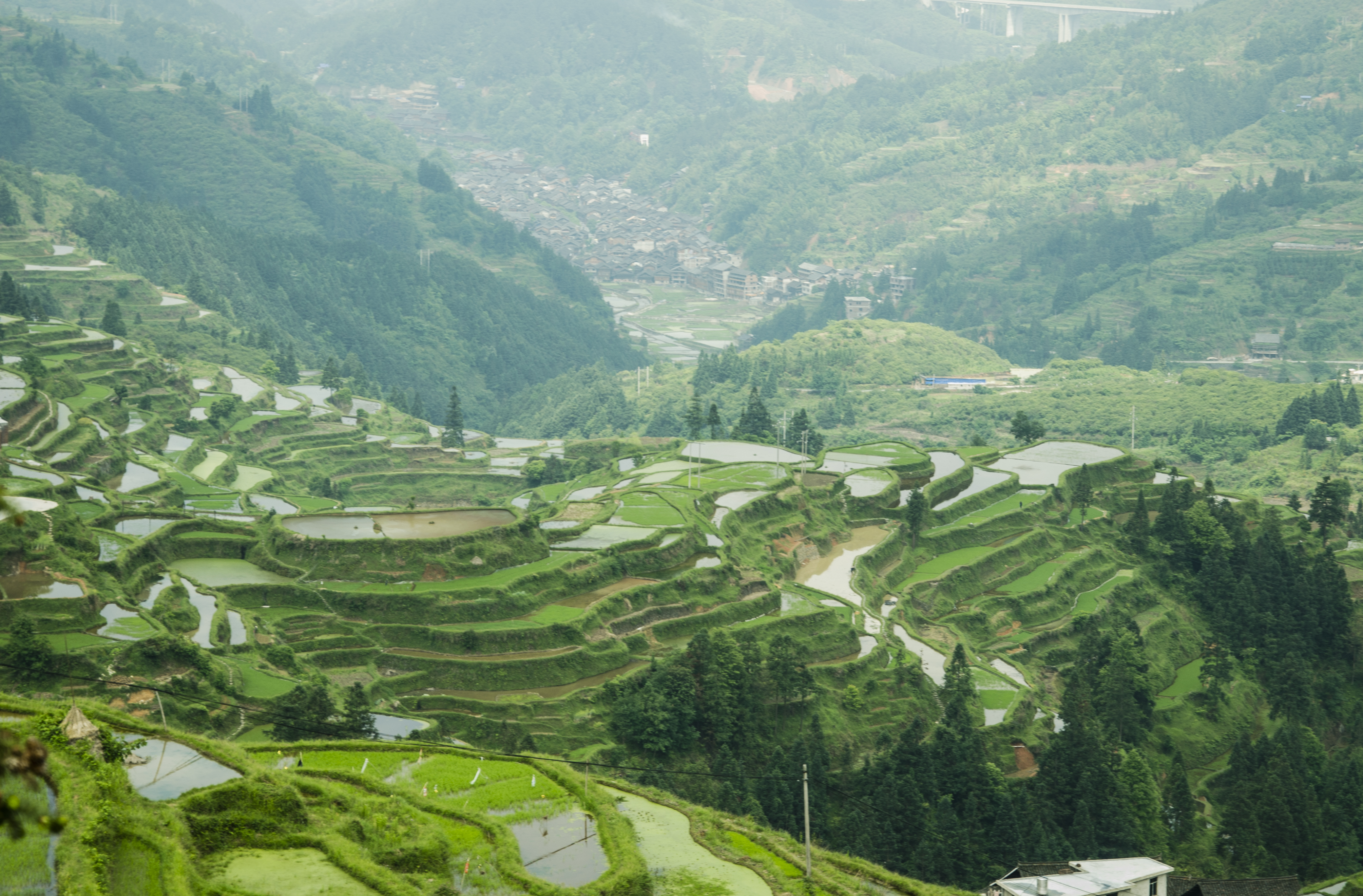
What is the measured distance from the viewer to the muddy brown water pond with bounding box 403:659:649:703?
40.3 metres

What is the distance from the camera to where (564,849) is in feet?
85.0

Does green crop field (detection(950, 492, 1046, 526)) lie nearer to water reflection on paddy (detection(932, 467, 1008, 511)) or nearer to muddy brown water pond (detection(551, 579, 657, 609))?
water reflection on paddy (detection(932, 467, 1008, 511))

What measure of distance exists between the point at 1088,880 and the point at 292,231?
121 m

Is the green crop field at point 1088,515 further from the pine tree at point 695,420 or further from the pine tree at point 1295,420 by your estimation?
the pine tree at point 1295,420

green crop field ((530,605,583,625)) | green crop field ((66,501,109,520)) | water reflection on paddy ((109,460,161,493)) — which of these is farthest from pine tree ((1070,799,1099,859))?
water reflection on paddy ((109,460,161,493))

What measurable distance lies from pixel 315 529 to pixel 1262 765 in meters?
30.1

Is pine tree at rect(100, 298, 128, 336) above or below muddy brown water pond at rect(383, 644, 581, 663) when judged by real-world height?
above

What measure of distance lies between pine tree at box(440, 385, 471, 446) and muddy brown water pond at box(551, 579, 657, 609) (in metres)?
36.7

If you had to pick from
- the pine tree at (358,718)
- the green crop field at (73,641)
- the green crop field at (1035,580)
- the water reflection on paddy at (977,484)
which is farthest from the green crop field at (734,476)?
the green crop field at (73,641)

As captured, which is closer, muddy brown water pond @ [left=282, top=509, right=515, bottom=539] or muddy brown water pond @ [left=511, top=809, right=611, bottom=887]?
muddy brown water pond @ [left=511, top=809, right=611, bottom=887]

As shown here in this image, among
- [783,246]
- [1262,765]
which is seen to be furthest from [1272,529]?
[783,246]

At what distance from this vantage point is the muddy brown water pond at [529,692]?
40.3 metres

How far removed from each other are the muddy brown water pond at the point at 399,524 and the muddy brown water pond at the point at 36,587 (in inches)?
325

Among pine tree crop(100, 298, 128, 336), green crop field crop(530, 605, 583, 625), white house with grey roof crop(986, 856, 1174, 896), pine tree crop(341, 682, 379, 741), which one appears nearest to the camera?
white house with grey roof crop(986, 856, 1174, 896)
